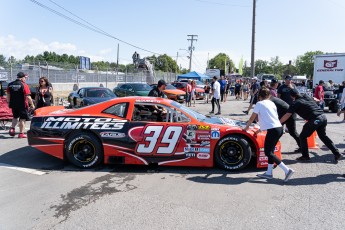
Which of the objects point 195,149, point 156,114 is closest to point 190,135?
point 195,149

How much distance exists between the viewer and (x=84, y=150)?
5.71 metres

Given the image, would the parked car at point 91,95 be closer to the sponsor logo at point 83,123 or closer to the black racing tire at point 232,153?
the sponsor logo at point 83,123

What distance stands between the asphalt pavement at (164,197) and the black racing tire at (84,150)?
16cm

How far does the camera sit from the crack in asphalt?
12.9 ft

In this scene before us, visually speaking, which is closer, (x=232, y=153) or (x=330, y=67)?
(x=232, y=153)

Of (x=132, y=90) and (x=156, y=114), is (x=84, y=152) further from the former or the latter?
(x=132, y=90)

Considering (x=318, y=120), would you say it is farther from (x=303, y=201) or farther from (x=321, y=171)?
(x=303, y=201)

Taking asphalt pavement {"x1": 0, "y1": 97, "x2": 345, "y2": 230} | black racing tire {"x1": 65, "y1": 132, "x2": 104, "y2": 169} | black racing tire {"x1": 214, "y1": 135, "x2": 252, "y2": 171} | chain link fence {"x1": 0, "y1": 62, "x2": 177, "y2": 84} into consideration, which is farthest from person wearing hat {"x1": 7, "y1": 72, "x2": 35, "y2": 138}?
chain link fence {"x1": 0, "y1": 62, "x2": 177, "y2": 84}

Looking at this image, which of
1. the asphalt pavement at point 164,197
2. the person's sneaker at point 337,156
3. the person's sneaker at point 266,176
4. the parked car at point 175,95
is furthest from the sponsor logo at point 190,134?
the parked car at point 175,95

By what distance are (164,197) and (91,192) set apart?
110 cm

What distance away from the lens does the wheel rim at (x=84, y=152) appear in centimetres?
570

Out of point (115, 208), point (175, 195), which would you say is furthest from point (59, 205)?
point (175, 195)

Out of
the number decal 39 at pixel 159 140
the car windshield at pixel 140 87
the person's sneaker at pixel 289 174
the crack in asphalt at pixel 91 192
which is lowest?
the crack in asphalt at pixel 91 192

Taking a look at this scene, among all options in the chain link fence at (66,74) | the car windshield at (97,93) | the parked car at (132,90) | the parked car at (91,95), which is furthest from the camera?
the chain link fence at (66,74)
